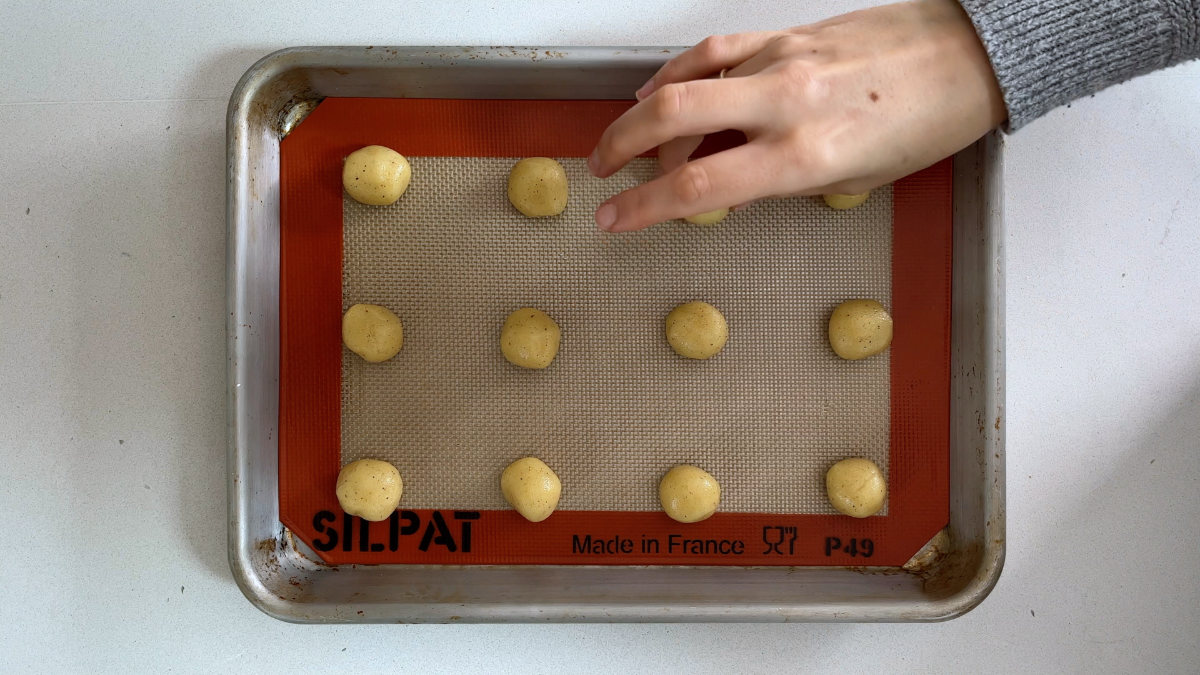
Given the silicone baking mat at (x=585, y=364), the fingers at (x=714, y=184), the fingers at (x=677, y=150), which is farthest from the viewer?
the silicone baking mat at (x=585, y=364)

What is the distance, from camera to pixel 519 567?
3.05 feet

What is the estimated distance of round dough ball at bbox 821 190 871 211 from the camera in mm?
886

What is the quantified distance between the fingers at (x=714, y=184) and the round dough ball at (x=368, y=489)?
47cm

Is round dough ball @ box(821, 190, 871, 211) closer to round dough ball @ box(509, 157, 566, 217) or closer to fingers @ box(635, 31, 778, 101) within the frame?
fingers @ box(635, 31, 778, 101)

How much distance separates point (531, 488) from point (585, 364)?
17 cm

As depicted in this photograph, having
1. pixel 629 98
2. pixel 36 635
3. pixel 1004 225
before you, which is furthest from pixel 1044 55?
pixel 36 635

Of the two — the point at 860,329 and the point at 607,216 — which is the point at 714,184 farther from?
the point at 860,329

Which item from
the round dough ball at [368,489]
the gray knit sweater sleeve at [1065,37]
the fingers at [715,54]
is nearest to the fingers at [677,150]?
the fingers at [715,54]

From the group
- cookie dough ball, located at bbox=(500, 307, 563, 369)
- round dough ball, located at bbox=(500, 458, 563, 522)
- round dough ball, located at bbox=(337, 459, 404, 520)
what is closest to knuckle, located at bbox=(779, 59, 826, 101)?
cookie dough ball, located at bbox=(500, 307, 563, 369)

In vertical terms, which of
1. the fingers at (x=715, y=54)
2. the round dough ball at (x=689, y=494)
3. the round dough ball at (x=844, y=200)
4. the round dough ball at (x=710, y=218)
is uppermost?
the fingers at (x=715, y=54)

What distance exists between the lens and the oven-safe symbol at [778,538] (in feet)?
3.05

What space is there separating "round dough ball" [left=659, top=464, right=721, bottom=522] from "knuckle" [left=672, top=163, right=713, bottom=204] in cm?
37

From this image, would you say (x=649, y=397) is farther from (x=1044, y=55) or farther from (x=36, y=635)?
(x=36, y=635)

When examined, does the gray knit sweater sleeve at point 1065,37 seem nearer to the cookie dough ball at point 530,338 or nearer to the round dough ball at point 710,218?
the round dough ball at point 710,218
